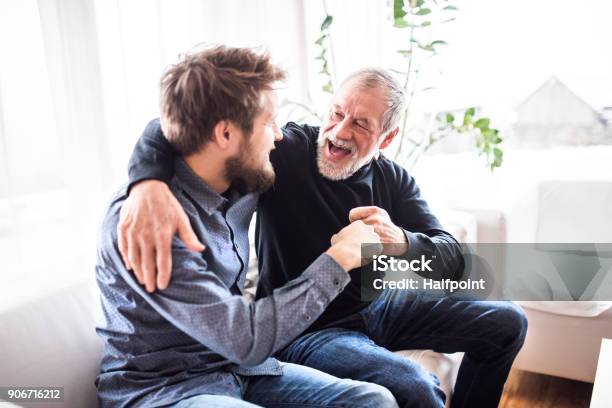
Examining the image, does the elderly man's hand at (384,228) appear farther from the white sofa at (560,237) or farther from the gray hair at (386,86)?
the white sofa at (560,237)

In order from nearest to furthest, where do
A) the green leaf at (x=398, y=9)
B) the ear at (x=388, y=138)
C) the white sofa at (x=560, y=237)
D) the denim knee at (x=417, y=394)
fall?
the denim knee at (x=417, y=394), the ear at (x=388, y=138), the white sofa at (x=560, y=237), the green leaf at (x=398, y=9)

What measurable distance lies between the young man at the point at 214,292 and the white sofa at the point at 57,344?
0.31 ft

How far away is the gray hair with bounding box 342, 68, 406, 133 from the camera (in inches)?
61.5

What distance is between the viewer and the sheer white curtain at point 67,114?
133 centimetres

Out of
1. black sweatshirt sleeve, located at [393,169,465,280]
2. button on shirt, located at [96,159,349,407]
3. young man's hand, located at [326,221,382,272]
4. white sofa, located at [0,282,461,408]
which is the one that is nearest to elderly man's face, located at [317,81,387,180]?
black sweatshirt sleeve, located at [393,169,465,280]

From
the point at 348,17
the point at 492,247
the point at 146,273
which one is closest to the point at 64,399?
the point at 146,273

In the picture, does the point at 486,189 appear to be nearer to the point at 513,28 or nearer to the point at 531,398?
the point at 513,28

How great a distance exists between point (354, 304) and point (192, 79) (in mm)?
→ 820

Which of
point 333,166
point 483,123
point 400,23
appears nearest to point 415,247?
point 333,166

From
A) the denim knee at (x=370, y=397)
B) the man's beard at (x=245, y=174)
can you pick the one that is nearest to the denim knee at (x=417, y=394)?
the denim knee at (x=370, y=397)

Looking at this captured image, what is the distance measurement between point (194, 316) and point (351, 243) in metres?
0.37

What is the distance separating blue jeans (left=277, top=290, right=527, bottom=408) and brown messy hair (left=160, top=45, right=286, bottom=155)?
0.64 meters

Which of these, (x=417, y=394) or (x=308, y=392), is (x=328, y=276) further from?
(x=417, y=394)

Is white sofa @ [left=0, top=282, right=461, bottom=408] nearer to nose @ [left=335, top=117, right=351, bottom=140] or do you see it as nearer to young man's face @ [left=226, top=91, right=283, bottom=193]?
young man's face @ [left=226, top=91, right=283, bottom=193]
